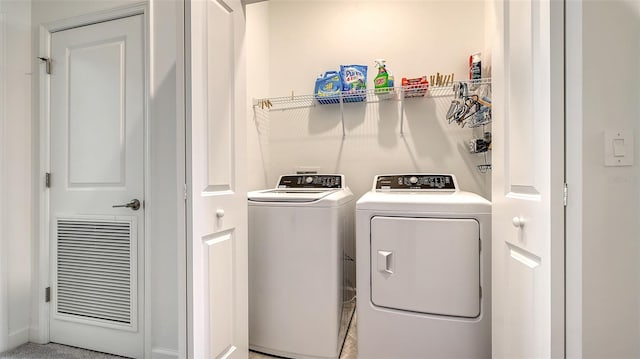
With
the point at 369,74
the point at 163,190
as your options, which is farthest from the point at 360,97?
the point at 163,190

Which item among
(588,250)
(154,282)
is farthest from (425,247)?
(154,282)

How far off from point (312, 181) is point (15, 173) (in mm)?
1877

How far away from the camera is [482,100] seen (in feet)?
5.74

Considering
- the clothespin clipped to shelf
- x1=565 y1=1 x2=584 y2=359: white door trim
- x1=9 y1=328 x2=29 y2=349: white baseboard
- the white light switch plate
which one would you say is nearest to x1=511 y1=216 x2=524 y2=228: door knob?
x1=565 y1=1 x2=584 y2=359: white door trim

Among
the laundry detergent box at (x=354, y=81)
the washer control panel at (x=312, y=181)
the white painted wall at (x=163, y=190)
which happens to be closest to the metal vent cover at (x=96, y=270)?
the white painted wall at (x=163, y=190)

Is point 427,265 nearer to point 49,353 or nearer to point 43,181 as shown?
point 49,353

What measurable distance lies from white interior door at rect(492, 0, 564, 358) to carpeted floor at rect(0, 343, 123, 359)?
210 centimetres

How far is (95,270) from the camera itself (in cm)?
171

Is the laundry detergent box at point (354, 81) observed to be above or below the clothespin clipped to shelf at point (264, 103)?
above

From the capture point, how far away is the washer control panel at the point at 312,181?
7.17ft

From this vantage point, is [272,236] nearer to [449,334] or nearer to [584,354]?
[449,334]

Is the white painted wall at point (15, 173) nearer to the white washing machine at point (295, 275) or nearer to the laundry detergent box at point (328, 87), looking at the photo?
the white washing machine at point (295, 275)

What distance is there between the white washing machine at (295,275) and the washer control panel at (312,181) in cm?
48

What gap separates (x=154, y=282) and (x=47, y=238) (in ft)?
2.82
